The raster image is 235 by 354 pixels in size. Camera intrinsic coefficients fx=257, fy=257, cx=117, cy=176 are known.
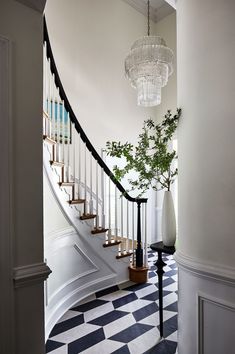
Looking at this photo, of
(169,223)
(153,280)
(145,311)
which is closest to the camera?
(169,223)

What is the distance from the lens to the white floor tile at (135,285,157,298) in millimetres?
3242

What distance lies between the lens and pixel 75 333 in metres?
2.40

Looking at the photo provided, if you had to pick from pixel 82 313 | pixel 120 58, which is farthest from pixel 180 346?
pixel 120 58

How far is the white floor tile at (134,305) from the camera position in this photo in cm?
287
